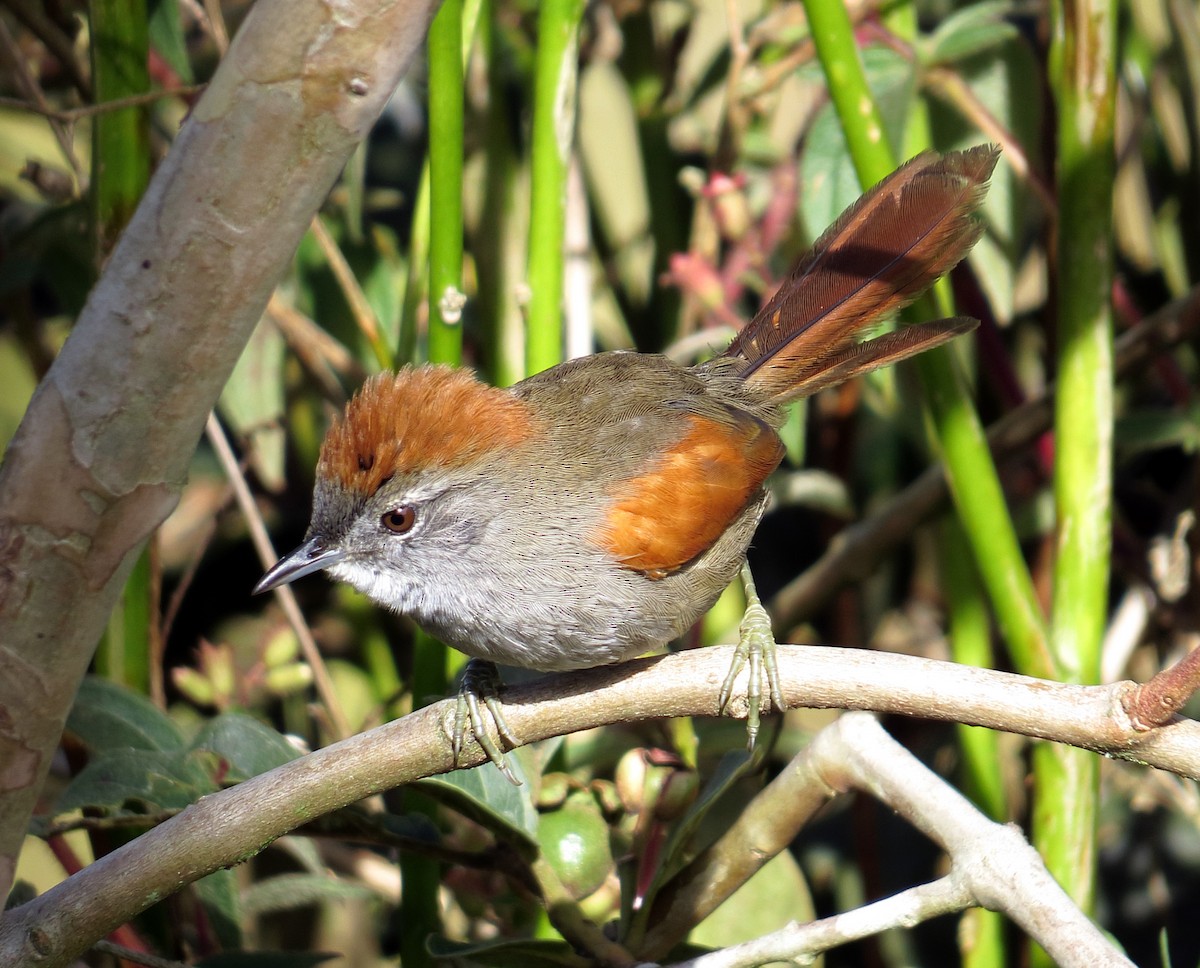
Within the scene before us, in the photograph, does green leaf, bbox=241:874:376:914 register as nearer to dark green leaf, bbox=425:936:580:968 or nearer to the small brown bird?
dark green leaf, bbox=425:936:580:968

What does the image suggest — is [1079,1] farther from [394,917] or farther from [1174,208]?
[394,917]

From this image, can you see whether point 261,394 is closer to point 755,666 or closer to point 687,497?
point 687,497

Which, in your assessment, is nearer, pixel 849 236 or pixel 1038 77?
pixel 849 236

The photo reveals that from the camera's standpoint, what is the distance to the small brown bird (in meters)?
2.06

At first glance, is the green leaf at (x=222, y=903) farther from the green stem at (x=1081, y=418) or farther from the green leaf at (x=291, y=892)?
the green stem at (x=1081, y=418)

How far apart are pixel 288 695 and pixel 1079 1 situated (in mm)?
2454

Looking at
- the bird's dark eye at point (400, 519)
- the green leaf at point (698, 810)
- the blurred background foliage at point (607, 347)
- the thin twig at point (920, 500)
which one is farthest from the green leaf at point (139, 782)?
the thin twig at point (920, 500)

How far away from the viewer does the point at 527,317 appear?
231 centimetres

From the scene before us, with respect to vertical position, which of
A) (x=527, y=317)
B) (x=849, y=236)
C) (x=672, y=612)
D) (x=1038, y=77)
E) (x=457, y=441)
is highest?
(x=1038, y=77)

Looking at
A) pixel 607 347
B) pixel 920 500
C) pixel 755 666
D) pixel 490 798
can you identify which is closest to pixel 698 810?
pixel 755 666

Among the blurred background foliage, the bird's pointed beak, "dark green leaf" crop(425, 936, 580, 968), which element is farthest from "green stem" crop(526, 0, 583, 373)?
"dark green leaf" crop(425, 936, 580, 968)

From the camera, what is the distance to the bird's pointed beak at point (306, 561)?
2.14m

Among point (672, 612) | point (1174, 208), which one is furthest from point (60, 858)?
point (1174, 208)

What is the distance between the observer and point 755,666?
74.6 inches
